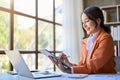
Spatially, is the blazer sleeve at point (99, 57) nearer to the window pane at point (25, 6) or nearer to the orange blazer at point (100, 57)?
the orange blazer at point (100, 57)

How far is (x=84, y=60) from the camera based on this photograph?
1894 mm

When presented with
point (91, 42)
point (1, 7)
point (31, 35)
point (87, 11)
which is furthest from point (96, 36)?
point (31, 35)

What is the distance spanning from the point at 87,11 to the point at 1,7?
1.58 meters

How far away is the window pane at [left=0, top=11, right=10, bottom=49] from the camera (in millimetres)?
3107

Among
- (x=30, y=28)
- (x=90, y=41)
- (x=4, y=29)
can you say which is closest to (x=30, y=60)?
(x=30, y=28)

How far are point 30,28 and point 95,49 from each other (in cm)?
215

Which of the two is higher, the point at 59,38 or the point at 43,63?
the point at 59,38

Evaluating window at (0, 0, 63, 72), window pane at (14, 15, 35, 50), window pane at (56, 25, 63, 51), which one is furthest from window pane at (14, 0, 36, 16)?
window pane at (56, 25, 63, 51)

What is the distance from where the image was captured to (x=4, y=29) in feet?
10.3

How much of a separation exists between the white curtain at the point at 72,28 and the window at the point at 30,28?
20 centimetres

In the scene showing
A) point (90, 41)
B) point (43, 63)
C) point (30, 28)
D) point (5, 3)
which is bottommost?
point (43, 63)

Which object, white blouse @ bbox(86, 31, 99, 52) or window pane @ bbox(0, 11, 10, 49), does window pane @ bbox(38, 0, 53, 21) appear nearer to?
window pane @ bbox(0, 11, 10, 49)

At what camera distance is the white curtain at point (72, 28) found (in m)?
4.36

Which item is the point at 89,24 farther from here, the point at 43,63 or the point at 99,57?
the point at 43,63
